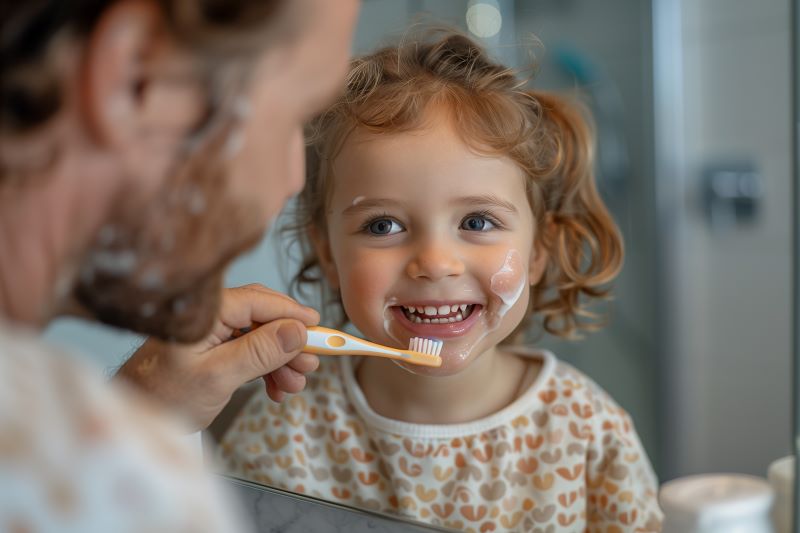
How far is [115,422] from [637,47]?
1.83 m

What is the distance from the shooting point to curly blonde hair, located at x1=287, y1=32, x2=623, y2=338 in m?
0.89

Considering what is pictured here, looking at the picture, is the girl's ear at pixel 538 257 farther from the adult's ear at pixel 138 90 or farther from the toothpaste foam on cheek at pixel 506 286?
the adult's ear at pixel 138 90

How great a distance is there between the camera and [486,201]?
86 cm

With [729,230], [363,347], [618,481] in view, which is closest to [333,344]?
[363,347]

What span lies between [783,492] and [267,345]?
0.44 m

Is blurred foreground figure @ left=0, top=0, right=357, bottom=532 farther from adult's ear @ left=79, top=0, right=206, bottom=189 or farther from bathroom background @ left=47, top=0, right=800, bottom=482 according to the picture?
bathroom background @ left=47, top=0, right=800, bottom=482

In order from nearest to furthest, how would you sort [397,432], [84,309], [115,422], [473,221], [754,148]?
[115,422], [84,309], [473,221], [397,432], [754,148]

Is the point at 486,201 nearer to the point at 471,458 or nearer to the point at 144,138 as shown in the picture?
the point at 471,458

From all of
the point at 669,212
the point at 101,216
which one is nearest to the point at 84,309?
the point at 101,216

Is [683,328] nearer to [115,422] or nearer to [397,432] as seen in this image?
[397,432]

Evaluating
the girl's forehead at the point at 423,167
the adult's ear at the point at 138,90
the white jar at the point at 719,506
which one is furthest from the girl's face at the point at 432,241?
the adult's ear at the point at 138,90

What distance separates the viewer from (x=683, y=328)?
6.60 ft

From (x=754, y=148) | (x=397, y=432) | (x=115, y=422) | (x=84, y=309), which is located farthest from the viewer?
(x=754, y=148)

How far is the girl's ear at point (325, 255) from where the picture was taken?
0.99 metres
